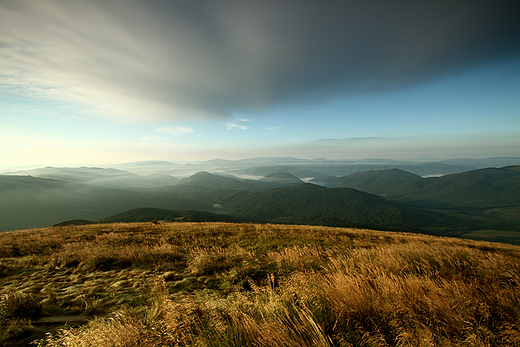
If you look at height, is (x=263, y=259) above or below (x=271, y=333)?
below

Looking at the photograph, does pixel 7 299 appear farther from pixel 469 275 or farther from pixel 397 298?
pixel 469 275

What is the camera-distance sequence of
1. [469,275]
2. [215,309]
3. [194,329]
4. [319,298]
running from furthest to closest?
[469,275] → [319,298] → [215,309] → [194,329]

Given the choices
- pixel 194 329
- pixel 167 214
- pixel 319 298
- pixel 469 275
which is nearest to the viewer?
pixel 194 329

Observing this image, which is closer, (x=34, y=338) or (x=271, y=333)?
(x=271, y=333)

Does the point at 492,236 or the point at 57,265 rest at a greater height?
the point at 57,265

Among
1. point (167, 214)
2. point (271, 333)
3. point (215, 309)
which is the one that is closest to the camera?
point (271, 333)

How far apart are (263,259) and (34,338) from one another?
4807 mm

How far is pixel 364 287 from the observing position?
141 inches

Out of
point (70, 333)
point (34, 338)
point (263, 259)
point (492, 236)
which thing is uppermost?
point (70, 333)

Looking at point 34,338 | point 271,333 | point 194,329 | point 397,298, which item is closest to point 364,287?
point 397,298

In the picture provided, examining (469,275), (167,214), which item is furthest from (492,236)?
(167,214)

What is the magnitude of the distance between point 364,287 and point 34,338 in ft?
17.3

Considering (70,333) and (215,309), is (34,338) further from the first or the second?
(215,309)

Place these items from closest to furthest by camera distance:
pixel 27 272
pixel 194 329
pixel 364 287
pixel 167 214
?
pixel 194 329 → pixel 364 287 → pixel 27 272 → pixel 167 214
